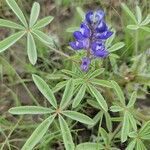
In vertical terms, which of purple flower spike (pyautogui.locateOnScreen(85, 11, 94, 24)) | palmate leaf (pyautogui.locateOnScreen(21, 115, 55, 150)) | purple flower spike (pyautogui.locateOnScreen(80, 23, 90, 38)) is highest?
purple flower spike (pyautogui.locateOnScreen(85, 11, 94, 24))

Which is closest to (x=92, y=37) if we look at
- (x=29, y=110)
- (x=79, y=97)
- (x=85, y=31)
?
(x=85, y=31)

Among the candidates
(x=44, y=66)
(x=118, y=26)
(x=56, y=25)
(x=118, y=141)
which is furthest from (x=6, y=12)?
(x=118, y=141)

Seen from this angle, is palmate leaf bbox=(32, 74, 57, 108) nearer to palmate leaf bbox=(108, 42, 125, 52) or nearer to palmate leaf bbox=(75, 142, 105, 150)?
palmate leaf bbox=(75, 142, 105, 150)

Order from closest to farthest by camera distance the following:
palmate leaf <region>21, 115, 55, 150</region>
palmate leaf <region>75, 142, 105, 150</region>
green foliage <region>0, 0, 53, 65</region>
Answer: palmate leaf <region>21, 115, 55, 150</region> < green foliage <region>0, 0, 53, 65</region> < palmate leaf <region>75, 142, 105, 150</region>

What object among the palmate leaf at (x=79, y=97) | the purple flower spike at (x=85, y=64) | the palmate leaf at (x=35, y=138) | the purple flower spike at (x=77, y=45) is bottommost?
the palmate leaf at (x=35, y=138)

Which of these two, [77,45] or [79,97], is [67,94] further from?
[77,45]

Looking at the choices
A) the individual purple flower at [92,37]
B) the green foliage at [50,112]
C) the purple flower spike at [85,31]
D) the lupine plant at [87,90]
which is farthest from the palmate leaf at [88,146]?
the purple flower spike at [85,31]

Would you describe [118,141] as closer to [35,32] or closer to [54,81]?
[54,81]

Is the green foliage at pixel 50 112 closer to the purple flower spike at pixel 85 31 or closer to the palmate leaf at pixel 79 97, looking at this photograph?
the palmate leaf at pixel 79 97

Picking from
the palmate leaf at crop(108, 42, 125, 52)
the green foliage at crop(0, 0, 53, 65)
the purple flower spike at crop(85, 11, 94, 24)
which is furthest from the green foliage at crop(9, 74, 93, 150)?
the palmate leaf at crop(108, 42, 125, 52)
